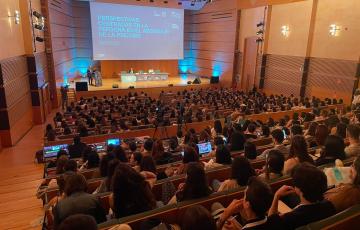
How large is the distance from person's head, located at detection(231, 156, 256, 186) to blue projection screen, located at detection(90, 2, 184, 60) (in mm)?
16812

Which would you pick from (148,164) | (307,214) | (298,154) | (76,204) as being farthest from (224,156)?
(76,204)

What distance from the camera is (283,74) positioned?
14953 mm

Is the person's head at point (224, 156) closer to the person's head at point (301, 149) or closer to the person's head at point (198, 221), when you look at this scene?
the person's head at point (301, 149)

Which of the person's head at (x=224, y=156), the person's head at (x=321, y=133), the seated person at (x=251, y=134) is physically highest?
the person's head at (x=321, y=133)

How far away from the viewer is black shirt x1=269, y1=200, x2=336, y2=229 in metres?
1.98

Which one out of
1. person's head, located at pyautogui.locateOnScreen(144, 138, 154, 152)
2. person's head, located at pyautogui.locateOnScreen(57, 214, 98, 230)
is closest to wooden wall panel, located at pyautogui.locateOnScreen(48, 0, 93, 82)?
person's head, located at pyautogui.locateOnScreen(144, 138, 154, 152)

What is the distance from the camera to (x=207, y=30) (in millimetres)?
21219

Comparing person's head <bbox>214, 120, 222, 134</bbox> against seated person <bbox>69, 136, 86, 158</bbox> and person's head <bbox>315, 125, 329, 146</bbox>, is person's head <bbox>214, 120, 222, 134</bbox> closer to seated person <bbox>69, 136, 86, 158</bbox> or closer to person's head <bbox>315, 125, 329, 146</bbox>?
person's head <bbox>315, 125, 329, 146</bbox>

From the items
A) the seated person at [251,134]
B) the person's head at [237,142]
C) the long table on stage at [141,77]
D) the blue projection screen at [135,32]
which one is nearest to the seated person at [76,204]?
the person's head at [237,142]

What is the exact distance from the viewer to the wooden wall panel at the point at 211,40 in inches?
741

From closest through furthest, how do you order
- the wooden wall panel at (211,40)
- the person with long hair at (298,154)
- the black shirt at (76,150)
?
the person with long hair at (298,154), the black shirt at (76,150), the wooden wall panel at (211,40)

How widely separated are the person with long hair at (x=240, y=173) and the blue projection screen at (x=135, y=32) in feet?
55.1

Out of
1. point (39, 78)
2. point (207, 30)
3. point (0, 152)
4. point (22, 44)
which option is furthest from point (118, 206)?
point (207, 30)

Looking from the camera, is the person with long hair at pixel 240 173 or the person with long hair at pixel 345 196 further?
the person with long hair at pixel 240 173
